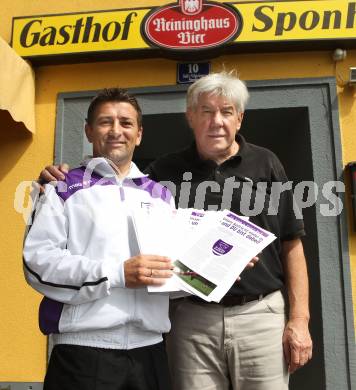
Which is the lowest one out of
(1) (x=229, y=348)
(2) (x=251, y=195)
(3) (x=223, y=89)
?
(1) (x=229, y=348)

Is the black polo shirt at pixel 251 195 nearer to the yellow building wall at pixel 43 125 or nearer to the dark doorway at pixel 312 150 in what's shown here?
the dark doorway at pixel 312 150

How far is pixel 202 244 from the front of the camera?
191cm

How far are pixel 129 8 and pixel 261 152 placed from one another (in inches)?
91.1

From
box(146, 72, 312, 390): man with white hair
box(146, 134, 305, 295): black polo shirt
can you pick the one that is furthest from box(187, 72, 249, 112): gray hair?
box(146, 134, 305, 295): black polo shirt

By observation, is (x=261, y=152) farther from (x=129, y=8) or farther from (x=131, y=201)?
(x=129, y=8)

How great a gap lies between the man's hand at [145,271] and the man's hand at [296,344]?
754 mm

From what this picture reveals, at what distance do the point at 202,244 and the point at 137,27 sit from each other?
8.41 ft

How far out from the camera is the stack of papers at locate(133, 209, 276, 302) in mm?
1779

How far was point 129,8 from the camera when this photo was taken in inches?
153

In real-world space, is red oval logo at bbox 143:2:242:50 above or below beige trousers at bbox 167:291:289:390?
above

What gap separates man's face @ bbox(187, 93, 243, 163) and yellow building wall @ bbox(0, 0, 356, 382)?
1766 mm

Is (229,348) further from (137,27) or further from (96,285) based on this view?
(137,27)

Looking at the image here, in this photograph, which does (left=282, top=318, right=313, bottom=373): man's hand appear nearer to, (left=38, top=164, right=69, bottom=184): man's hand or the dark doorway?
(left=38, top=164, right=69, bottom=184): man's hand

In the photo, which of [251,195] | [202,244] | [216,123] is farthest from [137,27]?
[202,244]
